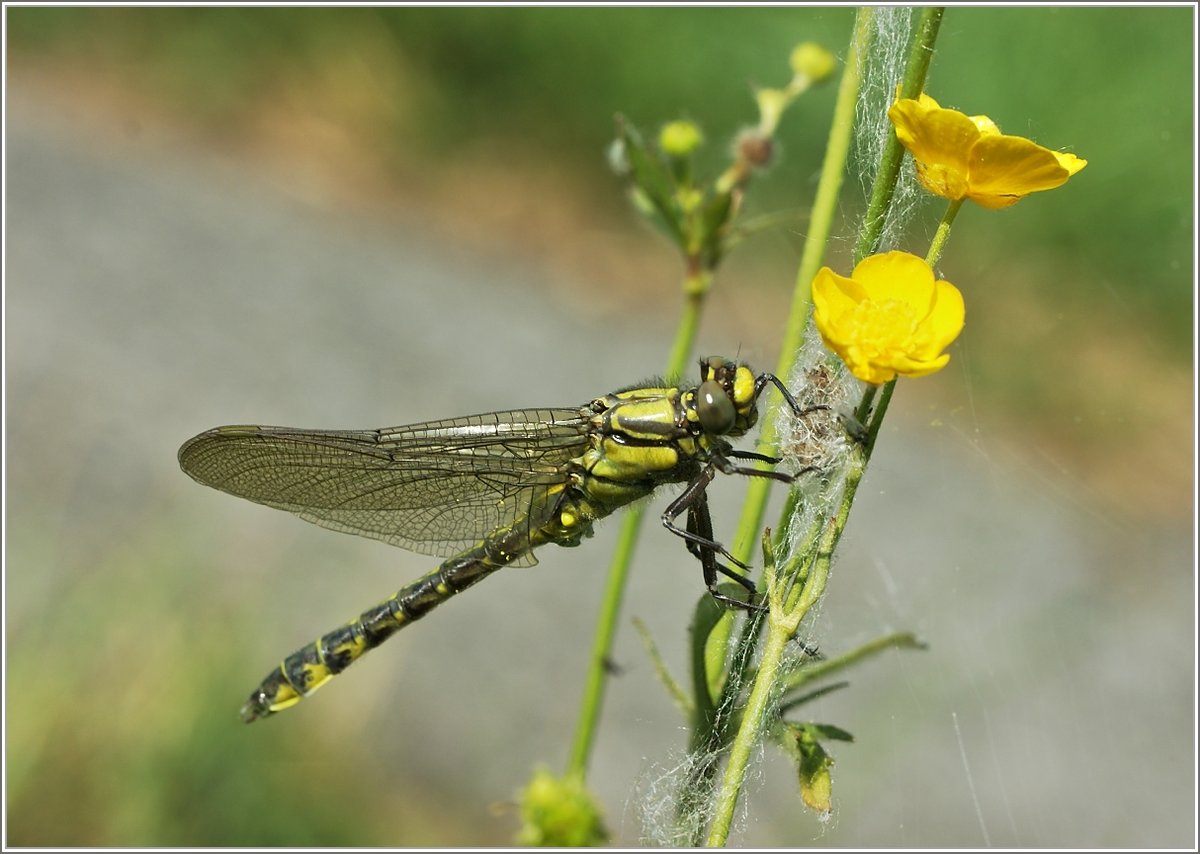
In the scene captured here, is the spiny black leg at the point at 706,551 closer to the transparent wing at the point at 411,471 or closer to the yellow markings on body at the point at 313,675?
the transparent wing at the point at 411,471

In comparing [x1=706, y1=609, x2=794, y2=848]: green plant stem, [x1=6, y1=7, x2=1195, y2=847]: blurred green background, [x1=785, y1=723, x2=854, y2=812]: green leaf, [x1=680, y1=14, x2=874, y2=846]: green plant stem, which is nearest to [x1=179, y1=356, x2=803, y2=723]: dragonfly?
[x1=680, y1=14, x2=874, y2=846]: green plant stem

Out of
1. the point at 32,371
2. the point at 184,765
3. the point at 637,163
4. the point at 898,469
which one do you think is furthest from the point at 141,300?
the point at 637,163

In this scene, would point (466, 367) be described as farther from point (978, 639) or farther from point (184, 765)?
point (978, 639)

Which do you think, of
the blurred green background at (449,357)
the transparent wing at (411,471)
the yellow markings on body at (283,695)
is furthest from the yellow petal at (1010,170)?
the blurred green background at (449,357)

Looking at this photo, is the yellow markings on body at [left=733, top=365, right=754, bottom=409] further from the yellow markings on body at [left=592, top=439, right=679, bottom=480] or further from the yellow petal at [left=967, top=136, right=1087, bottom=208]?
the yellow petal at [left=967, top=136, right=1087, bottom=208]

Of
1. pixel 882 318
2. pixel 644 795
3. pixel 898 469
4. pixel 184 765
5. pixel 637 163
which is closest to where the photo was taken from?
pixel 882 318

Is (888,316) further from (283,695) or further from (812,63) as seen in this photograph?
(283,695)

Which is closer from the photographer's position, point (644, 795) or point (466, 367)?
point (644, 795)
